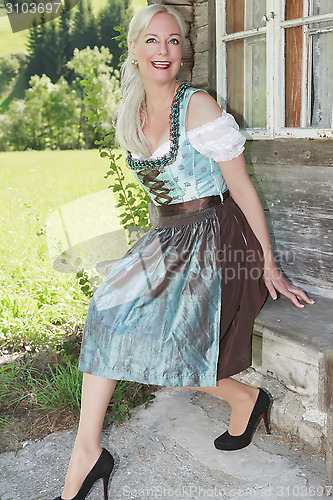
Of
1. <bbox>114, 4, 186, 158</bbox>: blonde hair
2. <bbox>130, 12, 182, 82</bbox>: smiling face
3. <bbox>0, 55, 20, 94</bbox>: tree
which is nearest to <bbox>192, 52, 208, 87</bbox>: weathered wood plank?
<bbox>114, 4, 186, 158</bbox>: blonde hair

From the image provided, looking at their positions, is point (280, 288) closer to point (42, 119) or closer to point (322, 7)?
point (322, 7)

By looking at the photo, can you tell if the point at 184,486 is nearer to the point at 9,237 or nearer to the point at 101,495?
the point at 101,495

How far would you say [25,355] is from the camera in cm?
350

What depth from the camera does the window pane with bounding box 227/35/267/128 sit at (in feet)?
9.02

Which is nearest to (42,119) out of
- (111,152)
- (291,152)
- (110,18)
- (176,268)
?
(110,18)

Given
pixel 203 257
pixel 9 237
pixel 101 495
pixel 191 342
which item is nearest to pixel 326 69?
pixel 203 257

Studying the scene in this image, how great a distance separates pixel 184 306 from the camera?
2.03m

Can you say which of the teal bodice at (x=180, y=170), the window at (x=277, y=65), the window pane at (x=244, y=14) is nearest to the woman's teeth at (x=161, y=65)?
the teal bodice at (x=180, y=170)

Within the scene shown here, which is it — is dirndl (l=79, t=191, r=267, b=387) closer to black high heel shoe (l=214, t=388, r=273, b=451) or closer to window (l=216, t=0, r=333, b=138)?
black high heel shoe (l=214, t=388, r=273, b=451)

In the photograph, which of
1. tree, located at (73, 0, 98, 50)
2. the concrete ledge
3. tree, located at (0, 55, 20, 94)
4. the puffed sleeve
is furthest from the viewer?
tree, located at (0, 55, 20, 94)

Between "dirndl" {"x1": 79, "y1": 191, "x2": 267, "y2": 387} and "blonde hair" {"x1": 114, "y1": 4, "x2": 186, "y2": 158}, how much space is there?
1.02ft

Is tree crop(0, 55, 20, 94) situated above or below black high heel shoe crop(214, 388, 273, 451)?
above

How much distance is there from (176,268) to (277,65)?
4.03 feet

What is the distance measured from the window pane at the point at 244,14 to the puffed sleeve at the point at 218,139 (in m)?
1.00
